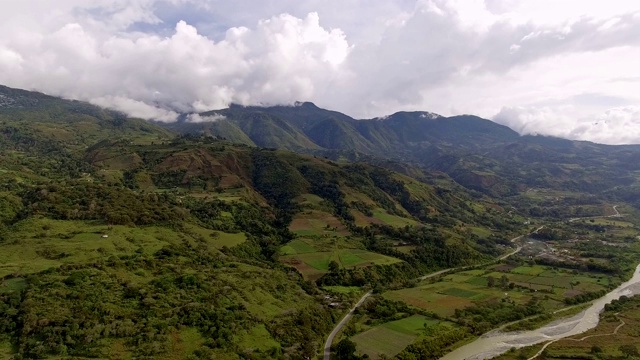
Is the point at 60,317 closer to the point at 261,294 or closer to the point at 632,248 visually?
the point at 261,294

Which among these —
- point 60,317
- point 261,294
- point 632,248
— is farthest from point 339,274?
point 632,248

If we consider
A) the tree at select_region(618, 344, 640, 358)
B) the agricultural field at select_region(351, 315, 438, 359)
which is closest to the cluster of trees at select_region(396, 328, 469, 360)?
the agricultural field at select_region(351, 315, 438, 359)

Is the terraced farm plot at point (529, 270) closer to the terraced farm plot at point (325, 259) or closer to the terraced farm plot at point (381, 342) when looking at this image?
the terraced farm plot at point (325, 259)


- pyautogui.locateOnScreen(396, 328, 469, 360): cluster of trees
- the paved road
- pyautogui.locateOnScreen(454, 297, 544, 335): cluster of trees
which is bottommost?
the paved road

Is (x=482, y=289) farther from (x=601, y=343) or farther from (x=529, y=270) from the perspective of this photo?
(x=601, y=343)

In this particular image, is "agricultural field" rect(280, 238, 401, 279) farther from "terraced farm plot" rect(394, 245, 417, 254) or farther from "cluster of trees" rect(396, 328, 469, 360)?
"cluster of trees" rect(396, 328, 469, 360)

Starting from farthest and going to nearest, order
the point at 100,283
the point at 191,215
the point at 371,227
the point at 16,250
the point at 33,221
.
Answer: the point at 371,227
the point at 191,215
the point at 33,221
the point at 16,250
the point at 100,283
